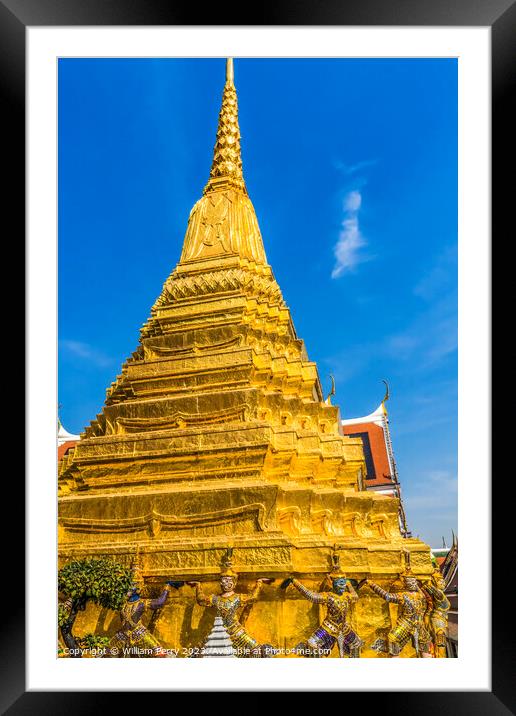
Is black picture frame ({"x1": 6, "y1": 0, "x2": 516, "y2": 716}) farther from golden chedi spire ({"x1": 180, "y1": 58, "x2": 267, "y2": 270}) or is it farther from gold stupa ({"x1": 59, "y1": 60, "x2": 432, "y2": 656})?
golden chedi spire ({"x1": 180, "y1": 58, "x2": 267, "y2": 270})

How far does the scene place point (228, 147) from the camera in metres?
13.8

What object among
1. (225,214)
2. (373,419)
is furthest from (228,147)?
(373,419)

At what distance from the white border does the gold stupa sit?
5.06ft

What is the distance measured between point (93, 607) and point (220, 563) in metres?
1.75

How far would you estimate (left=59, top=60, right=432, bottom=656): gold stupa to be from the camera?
7.04 metres
